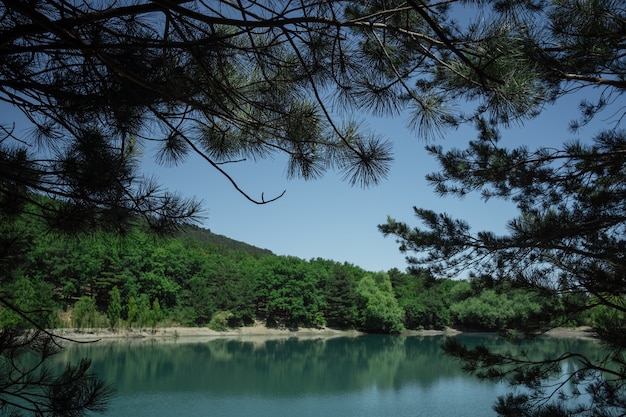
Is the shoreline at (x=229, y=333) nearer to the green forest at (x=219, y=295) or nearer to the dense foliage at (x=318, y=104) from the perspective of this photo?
the green forest at (x=219, y=295)

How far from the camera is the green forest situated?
21.3m

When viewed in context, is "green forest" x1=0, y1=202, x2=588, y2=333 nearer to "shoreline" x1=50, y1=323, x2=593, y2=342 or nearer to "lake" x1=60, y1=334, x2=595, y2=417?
"shoreline" x1=50, y1=323, x2=593, y2=342

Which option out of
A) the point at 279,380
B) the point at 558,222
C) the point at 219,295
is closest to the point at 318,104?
the point at 558,222

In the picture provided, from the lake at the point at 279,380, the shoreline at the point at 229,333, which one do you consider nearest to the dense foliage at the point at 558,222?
the lake at the point at 279,380

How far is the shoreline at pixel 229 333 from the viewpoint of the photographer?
64.3 feet

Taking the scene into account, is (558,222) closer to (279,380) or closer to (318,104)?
(318,104)

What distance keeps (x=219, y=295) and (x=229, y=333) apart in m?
2.04

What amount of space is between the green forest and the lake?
2.33m

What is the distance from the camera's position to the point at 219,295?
2575cm

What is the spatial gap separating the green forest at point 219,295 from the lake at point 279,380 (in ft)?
7.64

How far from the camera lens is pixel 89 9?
5.84 feet

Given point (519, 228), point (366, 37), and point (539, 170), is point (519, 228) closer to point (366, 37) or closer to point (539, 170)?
point (539, 170)

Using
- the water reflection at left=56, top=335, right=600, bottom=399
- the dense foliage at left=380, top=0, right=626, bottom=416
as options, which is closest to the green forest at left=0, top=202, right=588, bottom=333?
the water reflection at left=56, top=335, right=600, bottom=399

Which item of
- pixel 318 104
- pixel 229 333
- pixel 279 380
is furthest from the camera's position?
pixel 229 333
